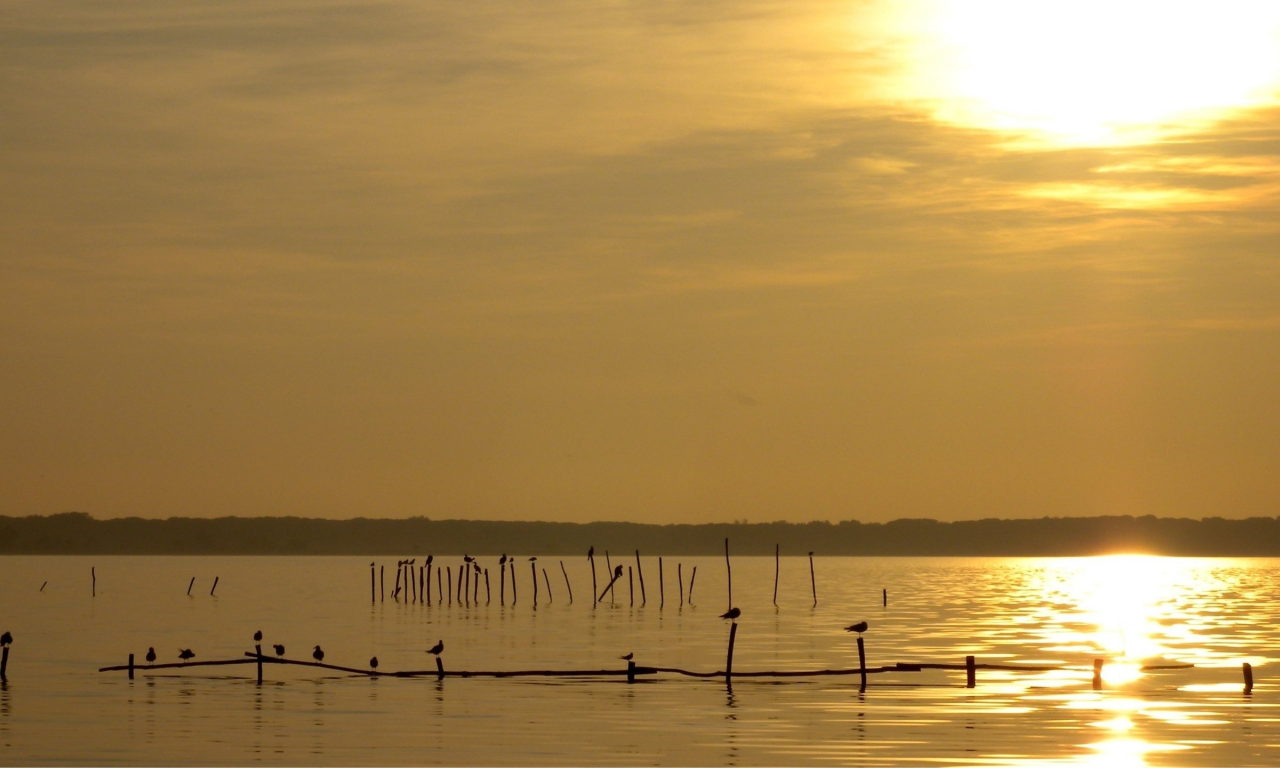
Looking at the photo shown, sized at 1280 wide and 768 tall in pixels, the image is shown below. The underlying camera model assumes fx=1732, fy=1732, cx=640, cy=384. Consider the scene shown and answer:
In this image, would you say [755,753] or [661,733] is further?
[661,733]

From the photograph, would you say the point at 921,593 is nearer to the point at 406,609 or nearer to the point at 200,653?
the point at 406,609

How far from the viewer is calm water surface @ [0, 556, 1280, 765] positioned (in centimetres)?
3045

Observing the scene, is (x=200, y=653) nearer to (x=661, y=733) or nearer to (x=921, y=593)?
(x=661, y=733)

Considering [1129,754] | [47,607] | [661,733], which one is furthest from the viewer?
[47,607]

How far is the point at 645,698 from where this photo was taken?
126 ft

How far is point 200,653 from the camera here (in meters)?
54.7

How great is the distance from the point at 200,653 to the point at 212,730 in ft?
73.1

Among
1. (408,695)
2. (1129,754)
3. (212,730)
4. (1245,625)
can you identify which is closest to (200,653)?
(408,695)

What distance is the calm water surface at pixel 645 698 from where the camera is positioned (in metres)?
30.5

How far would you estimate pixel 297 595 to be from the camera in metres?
107

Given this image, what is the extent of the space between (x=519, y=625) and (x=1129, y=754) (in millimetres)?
44998

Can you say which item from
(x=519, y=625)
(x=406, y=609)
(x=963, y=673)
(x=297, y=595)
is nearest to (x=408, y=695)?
(x=963, y=673)

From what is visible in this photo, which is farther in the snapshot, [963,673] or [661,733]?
[963,673]

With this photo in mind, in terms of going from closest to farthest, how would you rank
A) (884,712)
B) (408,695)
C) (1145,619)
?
(884,712) → (408,695) → (1145,619)
